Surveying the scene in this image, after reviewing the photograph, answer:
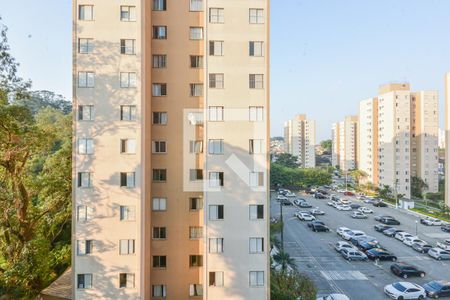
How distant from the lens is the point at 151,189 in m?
12.8

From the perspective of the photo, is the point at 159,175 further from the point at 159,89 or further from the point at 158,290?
the point at 158,290

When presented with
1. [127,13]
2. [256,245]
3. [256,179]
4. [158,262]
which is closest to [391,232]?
[256,245]

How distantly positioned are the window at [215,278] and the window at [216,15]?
10.8 metres

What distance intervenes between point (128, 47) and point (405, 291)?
70.4 ft

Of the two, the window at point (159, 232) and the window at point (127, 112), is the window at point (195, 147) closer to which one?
the window at point (127, 112)

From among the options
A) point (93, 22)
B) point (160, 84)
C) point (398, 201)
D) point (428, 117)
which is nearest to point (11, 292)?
point (160, 84)

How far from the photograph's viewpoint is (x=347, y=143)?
72.0 meters

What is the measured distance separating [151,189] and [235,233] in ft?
13.7

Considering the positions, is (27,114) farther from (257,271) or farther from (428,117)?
(428,117)

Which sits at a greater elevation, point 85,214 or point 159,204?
point 159,204

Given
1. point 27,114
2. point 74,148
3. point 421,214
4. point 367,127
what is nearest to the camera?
point 74,148

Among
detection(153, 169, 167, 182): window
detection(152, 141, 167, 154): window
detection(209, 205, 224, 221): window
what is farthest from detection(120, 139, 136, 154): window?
detection(209, 205, 224, 221): window

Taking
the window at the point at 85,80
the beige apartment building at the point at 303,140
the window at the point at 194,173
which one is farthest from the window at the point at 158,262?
the beige apartment building at the point at 303,140

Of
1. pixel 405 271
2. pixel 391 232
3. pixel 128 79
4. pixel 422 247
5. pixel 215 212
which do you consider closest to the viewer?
pixel 128 79
